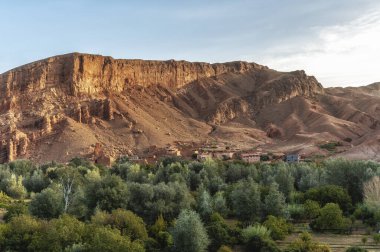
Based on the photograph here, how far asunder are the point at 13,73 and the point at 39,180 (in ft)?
189

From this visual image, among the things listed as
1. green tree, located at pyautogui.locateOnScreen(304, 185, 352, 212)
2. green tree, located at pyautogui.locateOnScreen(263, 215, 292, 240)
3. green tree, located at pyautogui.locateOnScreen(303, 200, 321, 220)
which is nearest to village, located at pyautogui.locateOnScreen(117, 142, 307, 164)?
green tree, located at pyautogui.locateOnScreen(304, 185, 352, 212)

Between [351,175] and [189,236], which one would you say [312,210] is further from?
[189,236]

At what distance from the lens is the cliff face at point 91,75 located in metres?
103

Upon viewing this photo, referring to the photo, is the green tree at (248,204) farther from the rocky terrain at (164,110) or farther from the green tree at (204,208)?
the rocky terrain at (164,110)

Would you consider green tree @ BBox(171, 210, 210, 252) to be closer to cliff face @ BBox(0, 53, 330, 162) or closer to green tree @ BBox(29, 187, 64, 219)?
green tree @ BBox(29, 187, 64, 219)

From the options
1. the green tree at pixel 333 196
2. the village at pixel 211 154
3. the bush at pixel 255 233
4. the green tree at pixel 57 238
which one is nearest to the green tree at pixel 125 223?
the green tree at pixel 57 238

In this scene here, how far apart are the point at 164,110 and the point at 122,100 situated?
10.1 meters

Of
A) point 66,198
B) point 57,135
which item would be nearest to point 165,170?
point 66,198

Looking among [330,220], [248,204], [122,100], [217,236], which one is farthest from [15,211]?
[122,100]

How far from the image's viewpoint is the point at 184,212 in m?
29.1

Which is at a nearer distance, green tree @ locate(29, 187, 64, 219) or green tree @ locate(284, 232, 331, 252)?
green tree @ locate(284, 232, 331, 252)

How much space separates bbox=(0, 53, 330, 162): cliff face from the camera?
87000 mm

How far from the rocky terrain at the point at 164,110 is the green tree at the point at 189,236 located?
50.6m

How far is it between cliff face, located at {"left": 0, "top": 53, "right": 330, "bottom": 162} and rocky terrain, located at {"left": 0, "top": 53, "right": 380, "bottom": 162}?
0.22 metres
